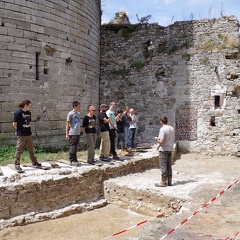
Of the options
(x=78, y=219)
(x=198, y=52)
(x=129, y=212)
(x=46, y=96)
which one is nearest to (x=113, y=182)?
(x=129, y=212)

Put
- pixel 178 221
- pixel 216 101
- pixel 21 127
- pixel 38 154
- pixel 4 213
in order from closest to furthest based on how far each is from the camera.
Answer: pixel 178 221
pixel 4 213
pixel 21 127
pixel 38 154
pixel 216 101

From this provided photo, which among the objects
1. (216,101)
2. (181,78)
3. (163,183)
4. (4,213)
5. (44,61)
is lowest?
(4,213)

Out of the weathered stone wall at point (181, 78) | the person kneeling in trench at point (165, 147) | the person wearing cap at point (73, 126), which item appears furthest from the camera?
the weathered stone wall at point (181, 78)

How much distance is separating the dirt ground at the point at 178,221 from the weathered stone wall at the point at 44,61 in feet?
11.6

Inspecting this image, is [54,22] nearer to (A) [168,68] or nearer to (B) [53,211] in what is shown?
(A) [168,68]

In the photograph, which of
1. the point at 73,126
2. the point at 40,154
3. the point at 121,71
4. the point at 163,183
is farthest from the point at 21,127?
the point at 121,71

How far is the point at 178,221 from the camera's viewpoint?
5.19 metres

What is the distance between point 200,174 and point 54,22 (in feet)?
20.6

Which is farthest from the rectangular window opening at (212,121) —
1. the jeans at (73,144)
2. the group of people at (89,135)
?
the jeans at (73,144)

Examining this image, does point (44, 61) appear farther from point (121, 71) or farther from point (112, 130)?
point (121, 71)

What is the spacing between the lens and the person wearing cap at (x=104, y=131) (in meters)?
8.25

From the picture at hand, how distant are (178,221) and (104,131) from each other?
3666 mm

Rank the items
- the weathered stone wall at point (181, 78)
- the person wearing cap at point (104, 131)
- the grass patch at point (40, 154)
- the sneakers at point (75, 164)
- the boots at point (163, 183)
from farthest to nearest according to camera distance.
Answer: the weathered stone wall at point (181, 78)
the person wearing cap at point (104, 131)
the grass patch at point (40, 154)
the sneakers at point (75, 164)
the boots at point (163, 183)

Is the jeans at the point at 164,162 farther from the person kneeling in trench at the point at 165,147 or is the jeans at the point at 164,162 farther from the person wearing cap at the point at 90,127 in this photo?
the person wearing cap at the point at 90,127
